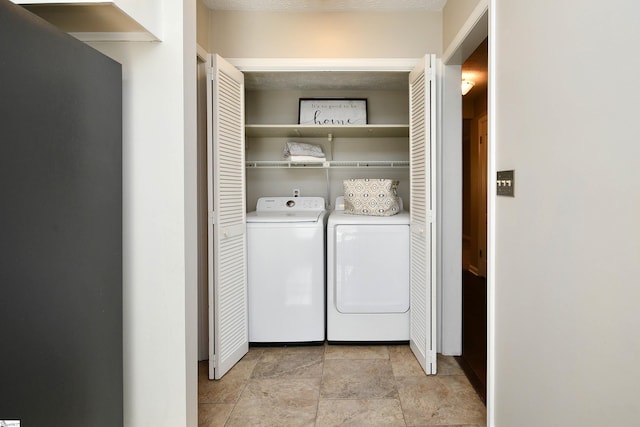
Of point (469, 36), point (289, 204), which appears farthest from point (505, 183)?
point (289, 204)

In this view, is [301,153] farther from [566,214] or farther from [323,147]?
[566,214]

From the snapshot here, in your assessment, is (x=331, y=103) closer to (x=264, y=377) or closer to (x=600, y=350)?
(x=264, y=377)

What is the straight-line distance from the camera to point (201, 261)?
94.7 inches

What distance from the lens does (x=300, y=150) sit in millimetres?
2867

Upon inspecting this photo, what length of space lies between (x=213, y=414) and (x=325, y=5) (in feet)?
8.42

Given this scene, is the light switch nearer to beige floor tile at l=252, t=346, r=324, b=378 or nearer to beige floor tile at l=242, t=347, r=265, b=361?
beige floor tile at l=252, t=346, r=324, b=378

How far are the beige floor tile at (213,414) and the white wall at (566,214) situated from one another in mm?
1282

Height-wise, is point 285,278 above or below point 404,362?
above

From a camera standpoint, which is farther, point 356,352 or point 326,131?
point 326,131

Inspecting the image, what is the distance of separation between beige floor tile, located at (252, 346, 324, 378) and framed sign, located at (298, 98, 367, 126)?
181cm

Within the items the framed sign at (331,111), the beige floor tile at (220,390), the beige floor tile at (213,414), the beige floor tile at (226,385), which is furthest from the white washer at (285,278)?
the framed sign at (331,111)

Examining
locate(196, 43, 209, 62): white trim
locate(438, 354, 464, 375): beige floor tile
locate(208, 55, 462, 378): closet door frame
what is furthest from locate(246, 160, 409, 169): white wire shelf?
locate(438, 354, 464, 375): beige floor tile

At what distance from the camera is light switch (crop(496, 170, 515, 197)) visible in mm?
1386

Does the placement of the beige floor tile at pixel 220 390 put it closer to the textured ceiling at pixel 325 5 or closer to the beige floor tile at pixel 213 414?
the beige floor tile at pixel 213 414
